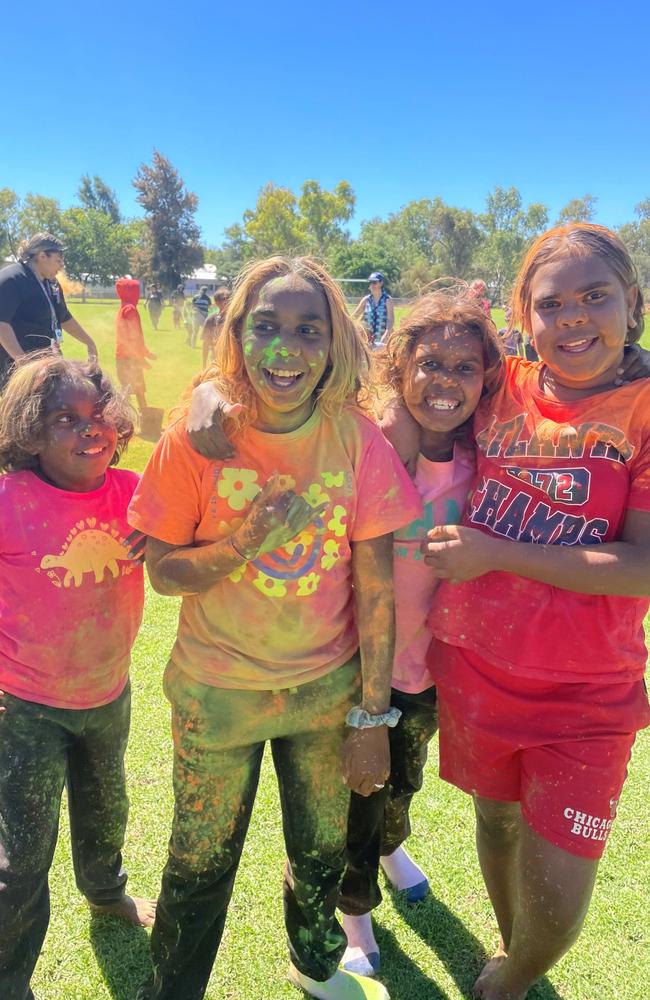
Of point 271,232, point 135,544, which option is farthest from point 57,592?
point 271,232

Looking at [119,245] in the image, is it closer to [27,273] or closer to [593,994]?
[27,273]

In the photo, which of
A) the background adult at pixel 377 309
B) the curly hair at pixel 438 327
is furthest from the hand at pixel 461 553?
the background adult at pixel 377 309

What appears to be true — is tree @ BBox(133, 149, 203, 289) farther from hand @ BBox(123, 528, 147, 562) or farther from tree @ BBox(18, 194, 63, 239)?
hand @ BBox(123, 528, 147, 562)

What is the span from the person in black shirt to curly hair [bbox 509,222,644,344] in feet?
14.5

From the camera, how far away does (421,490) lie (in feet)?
6.17

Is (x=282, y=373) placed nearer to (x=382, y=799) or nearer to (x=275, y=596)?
(x=275, y=596)

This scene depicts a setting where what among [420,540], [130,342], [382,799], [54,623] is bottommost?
[382,799]

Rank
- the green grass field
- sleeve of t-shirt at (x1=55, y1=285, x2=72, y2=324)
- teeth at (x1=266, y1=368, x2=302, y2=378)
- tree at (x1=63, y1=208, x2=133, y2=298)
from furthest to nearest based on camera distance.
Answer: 1. tree at (x1=63, y1=208, x2=133, y2=298)
2. sleeve of t-shirt at (x1=55, y1=285, x2=72, y2=324)
3. the green grass field
4. teeth at (x1=266, y1=368, x2=302, y2=378)

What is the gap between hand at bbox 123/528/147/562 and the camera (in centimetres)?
185

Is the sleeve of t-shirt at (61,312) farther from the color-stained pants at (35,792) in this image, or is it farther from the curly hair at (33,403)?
the color-stained pants at (35,792)

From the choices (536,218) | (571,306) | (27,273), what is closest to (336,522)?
(571,306)

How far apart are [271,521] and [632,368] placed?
1.05m

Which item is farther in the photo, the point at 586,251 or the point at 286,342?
the point at 586,251

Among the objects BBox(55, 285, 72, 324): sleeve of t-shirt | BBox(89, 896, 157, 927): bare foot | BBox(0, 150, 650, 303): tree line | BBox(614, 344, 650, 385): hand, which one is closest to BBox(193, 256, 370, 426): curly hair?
BBox(614, 344, 650, 385): hand
